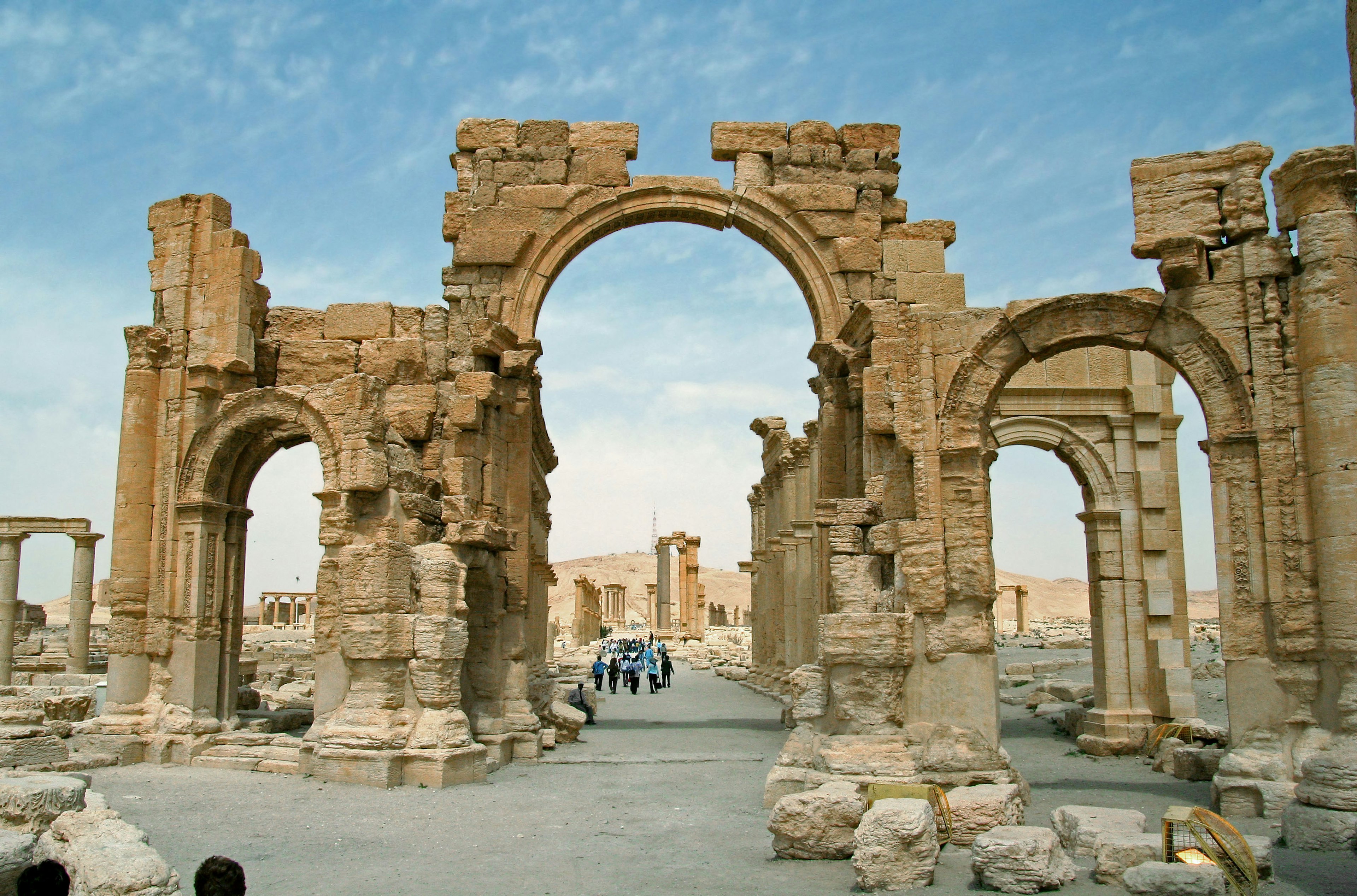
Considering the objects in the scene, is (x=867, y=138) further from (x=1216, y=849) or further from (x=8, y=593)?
(x=8, y=593)

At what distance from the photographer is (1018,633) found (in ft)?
134

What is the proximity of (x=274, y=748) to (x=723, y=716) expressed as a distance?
761 cm

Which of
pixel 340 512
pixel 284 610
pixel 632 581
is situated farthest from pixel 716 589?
pixel 340 512

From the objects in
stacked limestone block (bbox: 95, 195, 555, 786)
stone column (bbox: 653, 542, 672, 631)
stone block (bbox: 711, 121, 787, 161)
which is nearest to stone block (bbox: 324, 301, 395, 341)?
stacked limestone block (bbox: 95, 195, 555, 786)

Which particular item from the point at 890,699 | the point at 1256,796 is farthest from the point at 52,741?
the point at 1256,796

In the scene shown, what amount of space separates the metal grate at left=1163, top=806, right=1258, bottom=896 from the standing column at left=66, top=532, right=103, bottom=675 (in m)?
20.9

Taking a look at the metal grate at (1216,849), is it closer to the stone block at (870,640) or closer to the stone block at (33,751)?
the stone block at (870,640)

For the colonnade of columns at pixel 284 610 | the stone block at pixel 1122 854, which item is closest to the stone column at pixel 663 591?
the colonnade of columns at pixel 284 610

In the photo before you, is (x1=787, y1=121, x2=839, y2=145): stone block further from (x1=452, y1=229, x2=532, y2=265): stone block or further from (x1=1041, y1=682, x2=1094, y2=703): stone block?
(x1=1041, y1=682, x2=1094, y2=703): stone block

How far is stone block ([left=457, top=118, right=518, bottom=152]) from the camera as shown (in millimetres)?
13945

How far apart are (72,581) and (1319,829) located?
22457 mm

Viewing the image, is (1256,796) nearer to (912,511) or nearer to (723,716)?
(912,511)

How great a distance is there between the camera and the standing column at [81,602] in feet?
69.1

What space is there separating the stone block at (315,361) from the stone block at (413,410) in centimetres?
96
